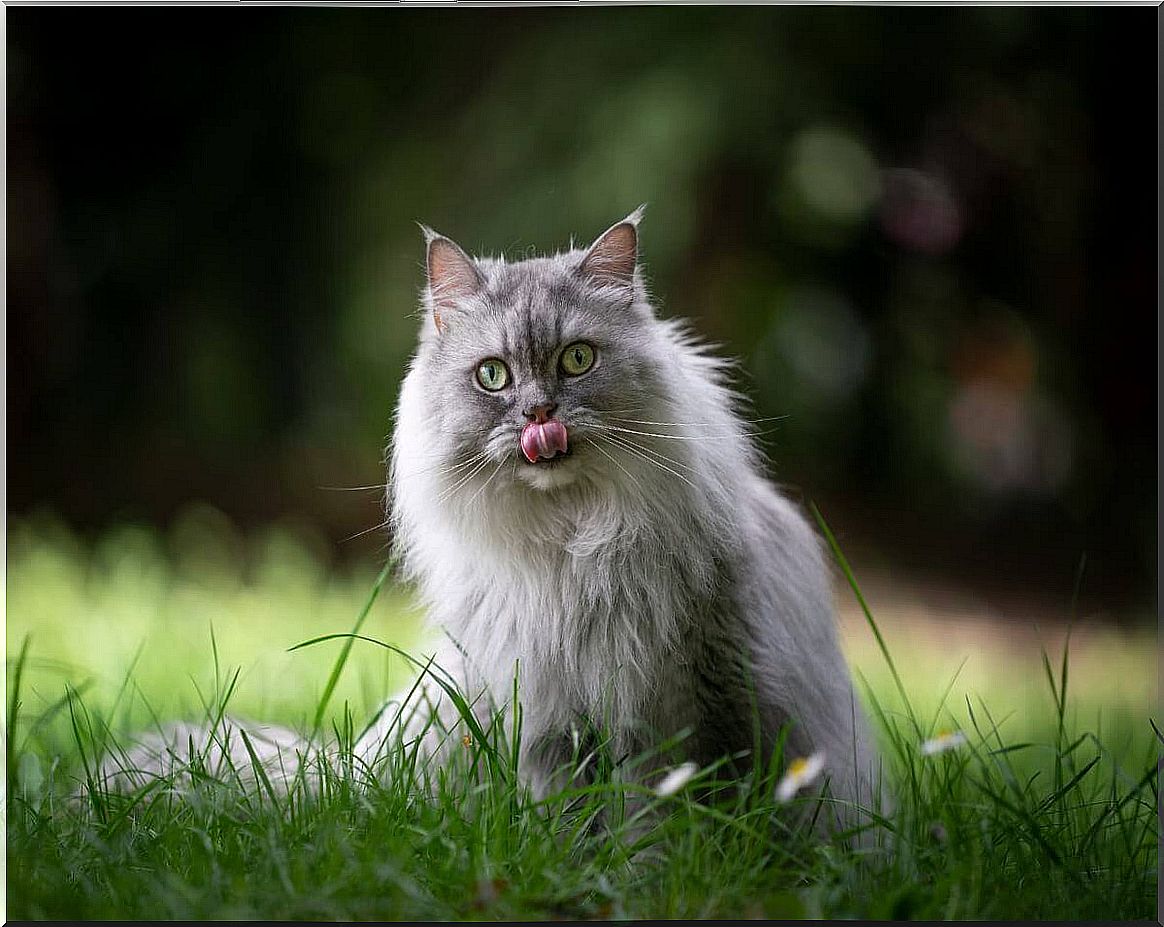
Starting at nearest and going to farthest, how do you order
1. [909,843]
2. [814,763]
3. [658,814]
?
[814,763]
[909,843]
[658,814]

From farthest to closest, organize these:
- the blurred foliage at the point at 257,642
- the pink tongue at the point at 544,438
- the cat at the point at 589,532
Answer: the blurred foliage at the point at 257,642 < the cat at the point at 589,532 < the pink tongue at the point at 544,438

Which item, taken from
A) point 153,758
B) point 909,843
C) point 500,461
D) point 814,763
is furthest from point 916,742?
point 153,758

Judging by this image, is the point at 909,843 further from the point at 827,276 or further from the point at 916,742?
the point at 827,276

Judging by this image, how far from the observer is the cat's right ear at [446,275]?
2.73 meters

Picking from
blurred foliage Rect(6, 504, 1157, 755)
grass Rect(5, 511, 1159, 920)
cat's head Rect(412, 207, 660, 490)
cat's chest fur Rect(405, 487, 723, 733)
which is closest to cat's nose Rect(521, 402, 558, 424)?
cat's head Rect(412, 207, 660, 490)

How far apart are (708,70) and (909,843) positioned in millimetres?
2190

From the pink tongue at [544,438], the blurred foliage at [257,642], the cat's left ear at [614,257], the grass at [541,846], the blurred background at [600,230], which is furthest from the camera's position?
the blurred foliage at [257,642]

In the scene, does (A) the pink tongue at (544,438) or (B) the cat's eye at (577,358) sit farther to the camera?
(B) the cat's eye at (577,358)

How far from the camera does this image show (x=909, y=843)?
221cm

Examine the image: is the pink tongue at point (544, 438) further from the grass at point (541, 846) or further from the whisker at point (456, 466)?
the grass at point (541, 846)

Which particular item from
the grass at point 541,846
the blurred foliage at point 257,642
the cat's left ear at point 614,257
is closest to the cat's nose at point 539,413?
the cat's left ear at point 614,257

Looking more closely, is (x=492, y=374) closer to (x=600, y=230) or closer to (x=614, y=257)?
(x=614, y=257)

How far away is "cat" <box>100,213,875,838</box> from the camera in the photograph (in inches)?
102

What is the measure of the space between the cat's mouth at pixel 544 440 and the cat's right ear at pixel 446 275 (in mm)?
450
